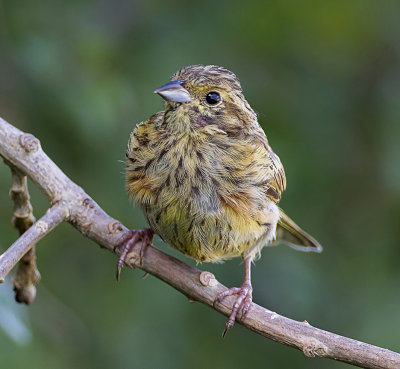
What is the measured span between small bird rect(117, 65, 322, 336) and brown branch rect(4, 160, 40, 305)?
379mm

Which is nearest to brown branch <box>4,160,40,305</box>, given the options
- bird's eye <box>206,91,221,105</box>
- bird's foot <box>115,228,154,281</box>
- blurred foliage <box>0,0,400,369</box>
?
bird's foot <box>115,228,154,281</box>

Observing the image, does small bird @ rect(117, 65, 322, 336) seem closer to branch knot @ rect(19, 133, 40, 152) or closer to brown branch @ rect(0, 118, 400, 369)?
brown branch @ rect(0, 118, 400, 369)

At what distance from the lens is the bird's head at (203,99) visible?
3205 mm

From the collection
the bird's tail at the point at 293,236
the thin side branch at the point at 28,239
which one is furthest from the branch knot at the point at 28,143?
the bird's tail at the point at 293,236

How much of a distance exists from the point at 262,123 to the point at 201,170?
1.26 meters

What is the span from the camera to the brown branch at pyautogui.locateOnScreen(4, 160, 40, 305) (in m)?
3.02

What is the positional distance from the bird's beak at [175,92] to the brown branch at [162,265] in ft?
1.66

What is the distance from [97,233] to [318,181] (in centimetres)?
182

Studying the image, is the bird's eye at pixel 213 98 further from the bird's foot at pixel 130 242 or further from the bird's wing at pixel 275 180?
the bird's foot at pixel 130 242

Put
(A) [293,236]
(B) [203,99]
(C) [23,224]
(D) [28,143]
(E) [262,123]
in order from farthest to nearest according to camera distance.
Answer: (E) [262,123] → (A) [293,236] → (B) [203,99] → (C) [23,224] → (D) [28,143]

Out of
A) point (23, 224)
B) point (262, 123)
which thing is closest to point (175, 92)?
point (23, 224)

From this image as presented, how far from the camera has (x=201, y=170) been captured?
3.27 metres

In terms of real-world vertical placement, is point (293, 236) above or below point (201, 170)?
above

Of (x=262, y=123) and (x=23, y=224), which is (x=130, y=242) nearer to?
(x=23, y=224)
